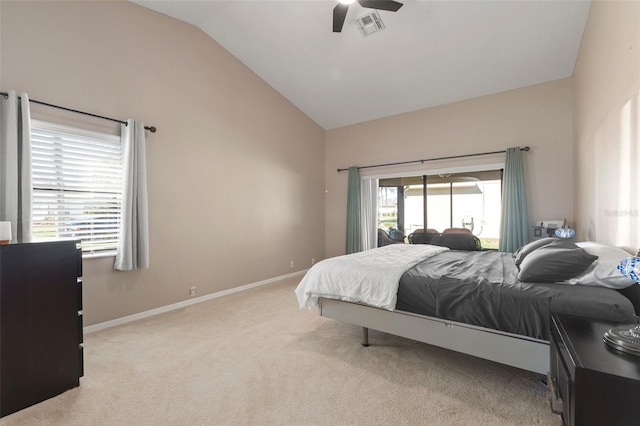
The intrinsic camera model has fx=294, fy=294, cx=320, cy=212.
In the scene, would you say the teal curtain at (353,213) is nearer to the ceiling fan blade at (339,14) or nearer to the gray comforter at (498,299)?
the ceiling fan blade at (339,14)

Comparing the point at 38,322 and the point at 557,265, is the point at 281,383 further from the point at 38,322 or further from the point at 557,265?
the point at 557,265

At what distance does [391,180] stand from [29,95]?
4.97m

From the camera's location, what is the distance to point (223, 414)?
67.9 inches

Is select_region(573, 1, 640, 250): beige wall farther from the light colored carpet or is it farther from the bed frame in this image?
the light colored carpet

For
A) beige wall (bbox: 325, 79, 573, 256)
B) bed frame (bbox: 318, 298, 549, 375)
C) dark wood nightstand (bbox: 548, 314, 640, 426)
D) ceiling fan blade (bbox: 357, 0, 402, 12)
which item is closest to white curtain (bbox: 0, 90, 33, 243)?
bed frame (bbox: 318, 298, 549, 375)

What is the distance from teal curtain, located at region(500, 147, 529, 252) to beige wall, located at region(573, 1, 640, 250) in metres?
0.67

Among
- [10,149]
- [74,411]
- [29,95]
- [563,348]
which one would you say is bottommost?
[74,411]

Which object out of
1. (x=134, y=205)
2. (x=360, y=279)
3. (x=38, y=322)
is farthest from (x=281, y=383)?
(x=134, y=205)

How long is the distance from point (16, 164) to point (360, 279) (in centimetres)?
297

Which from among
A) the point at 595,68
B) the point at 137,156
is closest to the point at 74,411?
the point at 137,156

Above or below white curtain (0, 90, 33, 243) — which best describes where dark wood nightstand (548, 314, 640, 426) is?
below

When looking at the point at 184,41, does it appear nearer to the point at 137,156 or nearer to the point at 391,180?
the point at 137,156

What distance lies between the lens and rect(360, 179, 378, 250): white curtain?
5.64 metres

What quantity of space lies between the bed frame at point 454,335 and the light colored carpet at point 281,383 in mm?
229
